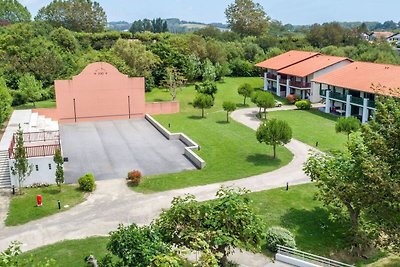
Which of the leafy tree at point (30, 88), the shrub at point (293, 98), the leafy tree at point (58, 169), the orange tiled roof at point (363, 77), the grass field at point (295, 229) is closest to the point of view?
the grass field at point (295, 229)

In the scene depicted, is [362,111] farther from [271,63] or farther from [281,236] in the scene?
[281,236]

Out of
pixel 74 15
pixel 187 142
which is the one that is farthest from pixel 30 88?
pixel 74 15

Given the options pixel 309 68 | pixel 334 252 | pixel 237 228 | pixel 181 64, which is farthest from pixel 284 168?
pixel 181 64

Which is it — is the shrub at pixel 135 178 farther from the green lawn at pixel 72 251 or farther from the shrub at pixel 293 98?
the shrub at pixel 293 98

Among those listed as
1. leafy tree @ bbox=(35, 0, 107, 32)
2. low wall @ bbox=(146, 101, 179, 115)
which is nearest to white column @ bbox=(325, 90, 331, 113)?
low wall @ bbox=(146, 101, 179, 115)

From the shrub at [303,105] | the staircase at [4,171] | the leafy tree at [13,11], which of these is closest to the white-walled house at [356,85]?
the shrub at [303,105]

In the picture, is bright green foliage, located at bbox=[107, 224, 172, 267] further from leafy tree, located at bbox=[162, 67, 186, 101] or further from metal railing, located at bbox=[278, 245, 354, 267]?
leafy tree, located at bbox=[162, 67, 186, 101]
